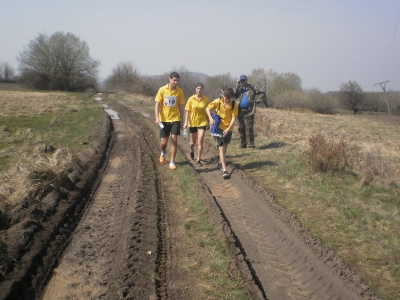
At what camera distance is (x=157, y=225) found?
5074 mm

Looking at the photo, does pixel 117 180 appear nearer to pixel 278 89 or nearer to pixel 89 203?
pixel 89 203

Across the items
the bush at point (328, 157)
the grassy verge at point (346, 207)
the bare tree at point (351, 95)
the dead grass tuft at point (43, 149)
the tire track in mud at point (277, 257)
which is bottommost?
the tire track in mud at point (277, 257)

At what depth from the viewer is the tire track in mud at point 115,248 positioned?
354cm

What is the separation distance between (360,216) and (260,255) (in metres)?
2.23

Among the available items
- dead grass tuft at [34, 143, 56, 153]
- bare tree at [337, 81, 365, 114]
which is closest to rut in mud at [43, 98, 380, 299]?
dead grass tuft at [34, 143, 56, 153]

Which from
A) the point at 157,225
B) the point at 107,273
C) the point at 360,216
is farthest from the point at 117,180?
the point at 360,216

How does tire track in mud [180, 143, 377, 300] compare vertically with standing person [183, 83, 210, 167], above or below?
below

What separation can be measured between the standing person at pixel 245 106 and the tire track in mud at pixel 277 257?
361 cm

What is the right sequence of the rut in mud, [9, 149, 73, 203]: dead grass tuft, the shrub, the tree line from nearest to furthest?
the rut in mud, [9, 149, 73, 203]: dead grass tuft, the shrub, the tree line

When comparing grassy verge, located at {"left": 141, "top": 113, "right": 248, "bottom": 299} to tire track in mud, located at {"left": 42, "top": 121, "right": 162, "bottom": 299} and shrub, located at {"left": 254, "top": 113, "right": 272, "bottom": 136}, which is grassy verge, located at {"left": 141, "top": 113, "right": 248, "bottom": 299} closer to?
tire track in mud, located at {"left": 42, "top": 121, "right": 162, "bottom": 299}

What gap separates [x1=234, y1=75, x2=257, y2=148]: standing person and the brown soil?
3.26 metres

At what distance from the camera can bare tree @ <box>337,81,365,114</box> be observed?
62656 millimetres

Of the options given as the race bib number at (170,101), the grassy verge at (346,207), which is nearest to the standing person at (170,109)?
the race bib number at (170,101)

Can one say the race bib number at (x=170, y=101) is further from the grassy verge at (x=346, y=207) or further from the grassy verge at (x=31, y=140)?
the grassy verge at (x=31, y=140)
